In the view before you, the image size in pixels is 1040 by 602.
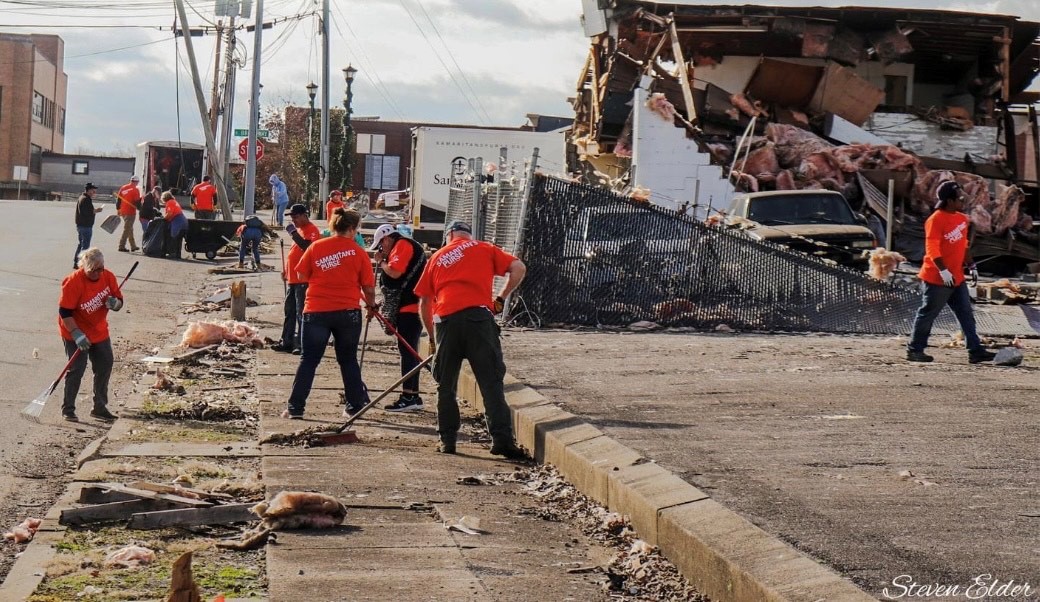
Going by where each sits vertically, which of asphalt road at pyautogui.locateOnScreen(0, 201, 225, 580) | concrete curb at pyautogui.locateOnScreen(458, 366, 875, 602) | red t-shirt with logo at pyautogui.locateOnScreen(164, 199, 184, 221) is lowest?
asphalt road at pyautogui.locateOnScreen(0, 201, 225, 580)

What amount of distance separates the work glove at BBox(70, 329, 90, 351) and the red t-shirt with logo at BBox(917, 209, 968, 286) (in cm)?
759

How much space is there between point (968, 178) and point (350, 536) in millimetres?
22639

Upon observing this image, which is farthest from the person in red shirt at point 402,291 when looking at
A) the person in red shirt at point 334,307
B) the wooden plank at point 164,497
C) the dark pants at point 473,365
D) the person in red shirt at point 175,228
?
the person in red shirt at point 175,228

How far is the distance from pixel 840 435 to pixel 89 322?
20.7 ft

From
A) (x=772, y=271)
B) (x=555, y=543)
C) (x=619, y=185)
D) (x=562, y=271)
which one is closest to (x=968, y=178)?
(x=619, y=185)

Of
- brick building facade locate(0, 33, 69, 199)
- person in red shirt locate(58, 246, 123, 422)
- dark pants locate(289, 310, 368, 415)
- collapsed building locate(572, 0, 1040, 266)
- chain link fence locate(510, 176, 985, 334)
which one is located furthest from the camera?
brick building facade locate(0, 33, 69, 199)

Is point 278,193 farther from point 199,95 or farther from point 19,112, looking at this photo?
point 19,112

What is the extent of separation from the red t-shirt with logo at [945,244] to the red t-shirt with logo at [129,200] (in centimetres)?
2056

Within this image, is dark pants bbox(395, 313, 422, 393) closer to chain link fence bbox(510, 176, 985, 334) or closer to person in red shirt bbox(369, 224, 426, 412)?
person in red shirt bbox(369, 224, 426, 412)

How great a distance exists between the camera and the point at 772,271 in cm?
1502

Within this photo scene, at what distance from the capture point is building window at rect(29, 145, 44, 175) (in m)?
83.4

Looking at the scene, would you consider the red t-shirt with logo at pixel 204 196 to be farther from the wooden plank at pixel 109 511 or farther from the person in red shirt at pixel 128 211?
the wooden plank at pixel 109 511

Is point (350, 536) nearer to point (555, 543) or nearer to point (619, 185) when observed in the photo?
point (555, 543)

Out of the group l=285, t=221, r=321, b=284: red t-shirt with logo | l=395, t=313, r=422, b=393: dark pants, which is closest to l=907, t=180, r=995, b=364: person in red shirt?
l=395, t=313, r=422, b=393: dark pants
